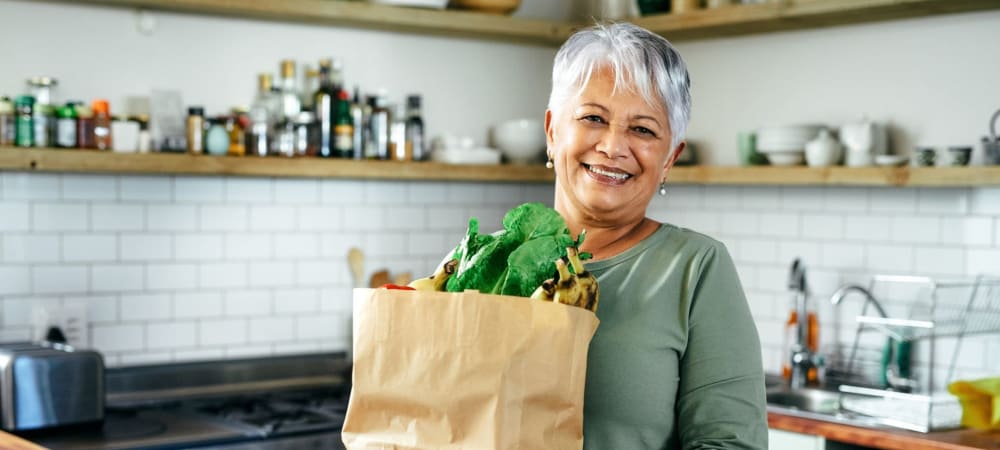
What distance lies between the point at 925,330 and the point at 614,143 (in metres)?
→ 2.31

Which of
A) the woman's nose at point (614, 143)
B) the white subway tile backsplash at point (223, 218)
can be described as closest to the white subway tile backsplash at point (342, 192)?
the white subway tile backsplash at point (223, 218)

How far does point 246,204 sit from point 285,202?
0.15 meters

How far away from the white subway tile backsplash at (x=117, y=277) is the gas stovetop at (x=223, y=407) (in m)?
0.27

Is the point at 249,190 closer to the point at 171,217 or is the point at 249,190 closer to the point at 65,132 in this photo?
the point at 171,217

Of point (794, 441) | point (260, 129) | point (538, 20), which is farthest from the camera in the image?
point (538, 20)

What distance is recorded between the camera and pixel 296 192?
411 centimetres

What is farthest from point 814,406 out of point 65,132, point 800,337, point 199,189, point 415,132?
point 65,132

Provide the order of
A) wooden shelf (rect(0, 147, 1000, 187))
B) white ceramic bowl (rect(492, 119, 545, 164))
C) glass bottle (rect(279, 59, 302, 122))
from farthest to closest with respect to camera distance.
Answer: white ceramic bowl (rect(492, 119, 545, 164)) < glass bottle (rect(279, 59, 302, 122)) < wooden shelf (rect(0, 147, 1000, 187))

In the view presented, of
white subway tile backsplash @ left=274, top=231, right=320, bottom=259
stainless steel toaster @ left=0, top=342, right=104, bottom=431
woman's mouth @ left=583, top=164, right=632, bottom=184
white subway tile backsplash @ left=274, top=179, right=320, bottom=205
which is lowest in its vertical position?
stainless steel toaster @ left=0, top=342, right=104, bottom=431

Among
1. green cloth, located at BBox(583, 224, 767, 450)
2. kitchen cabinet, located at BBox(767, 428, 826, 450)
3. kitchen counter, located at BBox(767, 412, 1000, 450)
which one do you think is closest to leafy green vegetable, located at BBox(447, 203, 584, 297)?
green cloth, located at BBox(583, 224, 767, 450)

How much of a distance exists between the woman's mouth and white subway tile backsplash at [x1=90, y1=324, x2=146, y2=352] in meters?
2.53

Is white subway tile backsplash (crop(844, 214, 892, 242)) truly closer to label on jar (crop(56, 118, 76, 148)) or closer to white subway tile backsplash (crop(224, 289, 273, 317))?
white subway tile backsplash (crop(224, 289, 273, 317))

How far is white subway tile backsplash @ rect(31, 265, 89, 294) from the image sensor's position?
3.56 m

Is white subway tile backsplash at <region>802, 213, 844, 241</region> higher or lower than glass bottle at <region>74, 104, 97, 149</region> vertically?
lower
